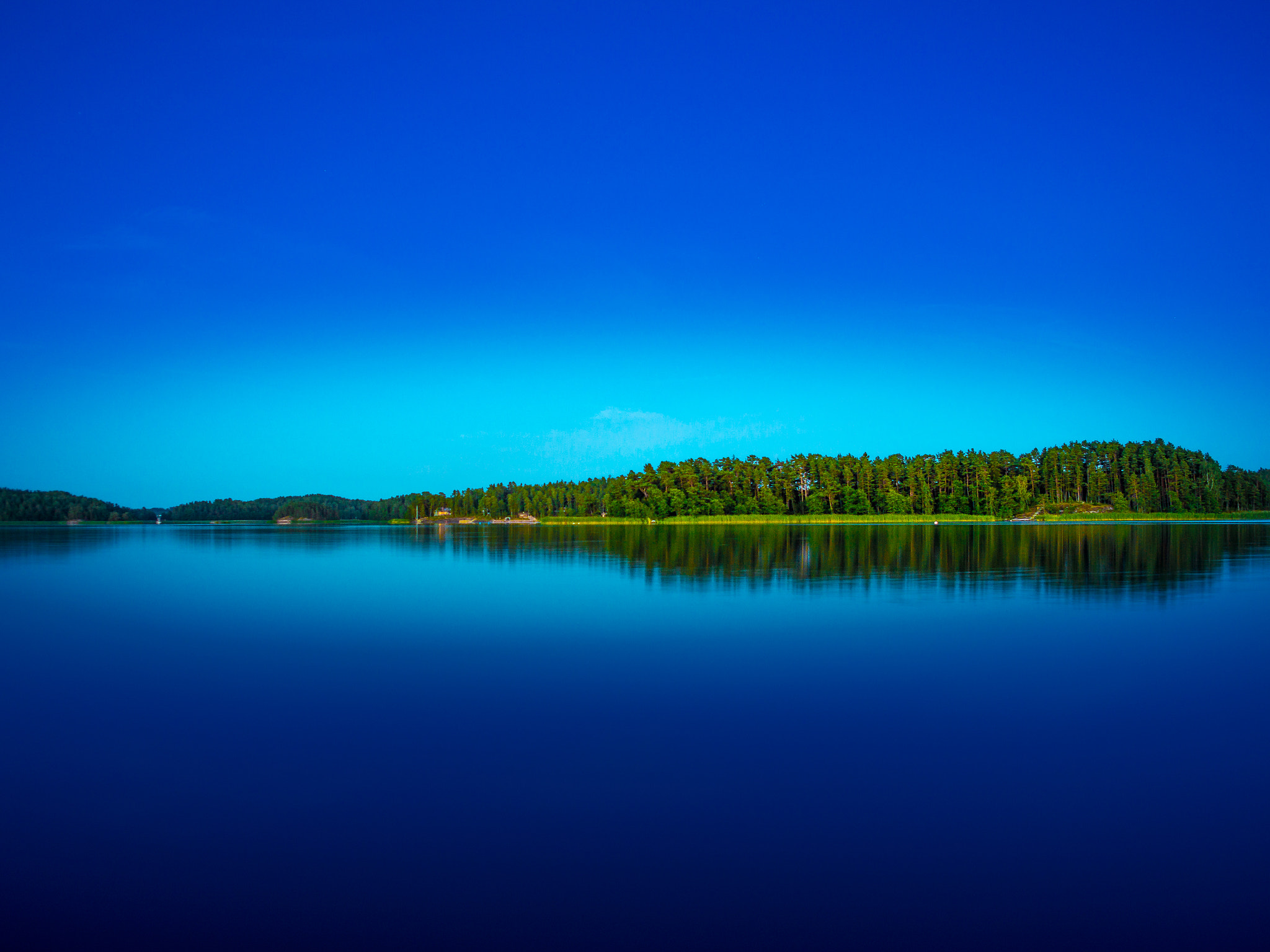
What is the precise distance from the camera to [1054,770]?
720cm

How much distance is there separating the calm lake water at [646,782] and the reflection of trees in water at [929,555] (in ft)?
27.9

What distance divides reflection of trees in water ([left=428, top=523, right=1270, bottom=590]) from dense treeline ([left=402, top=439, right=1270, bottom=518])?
64124 mm

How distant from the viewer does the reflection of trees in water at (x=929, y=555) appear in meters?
25.0

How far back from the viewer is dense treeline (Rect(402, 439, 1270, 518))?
415 feet

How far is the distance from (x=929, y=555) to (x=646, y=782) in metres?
31.6

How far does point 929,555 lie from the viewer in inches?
1404

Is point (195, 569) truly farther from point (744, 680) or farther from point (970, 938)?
point (970, 938)

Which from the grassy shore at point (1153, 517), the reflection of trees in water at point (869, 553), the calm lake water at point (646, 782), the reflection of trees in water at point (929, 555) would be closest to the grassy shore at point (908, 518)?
the grassy shore at point (1153, 517)

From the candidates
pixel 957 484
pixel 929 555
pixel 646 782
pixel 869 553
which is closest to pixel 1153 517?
pixel 957 484

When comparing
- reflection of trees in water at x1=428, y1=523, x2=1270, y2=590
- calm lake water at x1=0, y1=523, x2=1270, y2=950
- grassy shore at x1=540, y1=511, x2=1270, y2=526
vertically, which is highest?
grassy shore at x1=540, y1=511, x2=1270, y2=526

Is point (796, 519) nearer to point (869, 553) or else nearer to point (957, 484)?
point (957, 484)

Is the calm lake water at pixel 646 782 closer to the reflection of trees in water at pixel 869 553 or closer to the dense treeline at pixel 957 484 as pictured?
the reflection of trees in water at pixel 869 553

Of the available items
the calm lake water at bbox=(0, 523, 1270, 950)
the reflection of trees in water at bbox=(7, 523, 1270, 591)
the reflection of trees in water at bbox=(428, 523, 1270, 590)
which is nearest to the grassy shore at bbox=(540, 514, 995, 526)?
the reflection of trees in water at bbox=(7, 523, 1270, 591)

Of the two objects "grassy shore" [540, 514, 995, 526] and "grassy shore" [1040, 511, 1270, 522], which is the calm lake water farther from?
"grassy shore" [1040, 511, 1270, 522]
